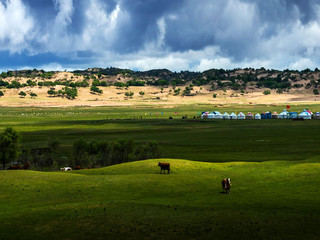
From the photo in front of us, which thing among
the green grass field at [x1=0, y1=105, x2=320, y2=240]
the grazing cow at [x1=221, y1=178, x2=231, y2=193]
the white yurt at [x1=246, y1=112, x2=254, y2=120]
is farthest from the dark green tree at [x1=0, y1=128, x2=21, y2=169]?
the white yurt at [x1=246, y1=112, x2=254, y2=120]

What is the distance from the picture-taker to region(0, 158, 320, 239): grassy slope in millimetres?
26516

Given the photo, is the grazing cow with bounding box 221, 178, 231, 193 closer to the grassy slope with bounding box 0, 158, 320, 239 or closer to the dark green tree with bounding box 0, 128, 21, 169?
the grassy slope with bounding box 0, 158, 320, 239

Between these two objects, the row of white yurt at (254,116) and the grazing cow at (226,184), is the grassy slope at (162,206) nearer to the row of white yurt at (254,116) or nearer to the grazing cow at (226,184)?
the grazing cow at (226,184)

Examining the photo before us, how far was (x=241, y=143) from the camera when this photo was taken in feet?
324

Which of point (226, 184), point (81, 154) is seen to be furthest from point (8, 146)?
point (226, 184)

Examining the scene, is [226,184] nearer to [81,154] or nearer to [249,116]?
[81,154]

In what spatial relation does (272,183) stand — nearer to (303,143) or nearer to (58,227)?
(58,227)

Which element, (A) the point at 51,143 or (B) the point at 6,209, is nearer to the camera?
(B) the point at 6,209

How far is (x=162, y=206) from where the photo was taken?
3350 centimetres

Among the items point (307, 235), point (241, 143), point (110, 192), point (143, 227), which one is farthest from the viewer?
point (241, 143)

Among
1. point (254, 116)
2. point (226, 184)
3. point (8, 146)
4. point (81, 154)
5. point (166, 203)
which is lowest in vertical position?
point (254, 116)

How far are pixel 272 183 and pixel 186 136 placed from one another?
7558 centimetres

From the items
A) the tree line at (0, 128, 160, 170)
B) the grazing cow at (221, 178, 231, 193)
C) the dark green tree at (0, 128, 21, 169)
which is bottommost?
the tree line at (0, 128, 160, 170)

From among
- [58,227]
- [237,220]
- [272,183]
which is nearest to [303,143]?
[272,183]
